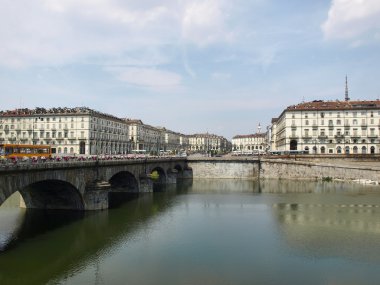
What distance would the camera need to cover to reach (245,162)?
4119 inches

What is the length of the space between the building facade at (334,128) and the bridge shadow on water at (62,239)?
75.5 metres

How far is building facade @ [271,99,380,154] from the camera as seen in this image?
112375mm

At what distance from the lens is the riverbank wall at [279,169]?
282 ft

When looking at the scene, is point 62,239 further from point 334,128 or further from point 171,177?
point 334,128

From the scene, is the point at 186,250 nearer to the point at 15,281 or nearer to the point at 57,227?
the point at 15,281

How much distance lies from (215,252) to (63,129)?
337ft

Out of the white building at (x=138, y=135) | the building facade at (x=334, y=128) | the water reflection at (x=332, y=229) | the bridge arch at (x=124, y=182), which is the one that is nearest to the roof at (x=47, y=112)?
the white building at (x=138, y=135)

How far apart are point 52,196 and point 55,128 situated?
8237 cm

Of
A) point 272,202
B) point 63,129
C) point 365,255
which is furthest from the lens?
point 63,129

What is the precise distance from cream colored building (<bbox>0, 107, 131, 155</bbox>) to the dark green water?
7268 centimetres

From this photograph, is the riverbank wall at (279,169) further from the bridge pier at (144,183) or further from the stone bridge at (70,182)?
the stone bridge at (70,182)

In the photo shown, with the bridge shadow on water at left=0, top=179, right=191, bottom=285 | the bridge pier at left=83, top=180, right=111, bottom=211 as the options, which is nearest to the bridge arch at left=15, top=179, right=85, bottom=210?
the bridge pier at left=83, top=180, right=111, bottom=211

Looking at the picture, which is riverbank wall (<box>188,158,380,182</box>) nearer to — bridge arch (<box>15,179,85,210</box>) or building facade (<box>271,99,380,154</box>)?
building facade (<box>271,99,380,154</box>)

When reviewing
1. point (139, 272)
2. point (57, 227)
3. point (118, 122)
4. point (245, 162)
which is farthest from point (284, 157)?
point (139, 272)
